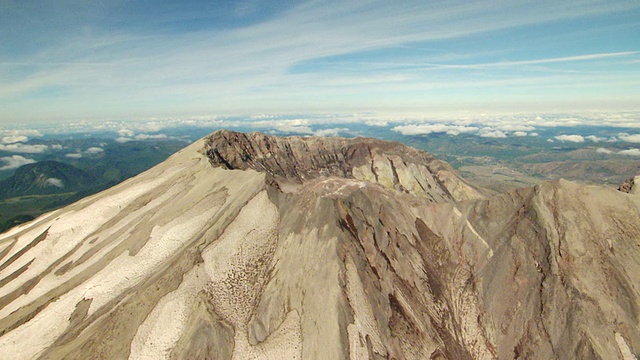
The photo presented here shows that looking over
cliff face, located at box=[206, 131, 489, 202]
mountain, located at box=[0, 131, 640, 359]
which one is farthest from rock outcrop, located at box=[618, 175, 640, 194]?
cliff face, located at box=[206, 131, 489, 202]

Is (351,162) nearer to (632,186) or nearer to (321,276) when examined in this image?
(632,186)

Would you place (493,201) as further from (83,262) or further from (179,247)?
(83,262)

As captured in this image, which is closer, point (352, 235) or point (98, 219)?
point (352, 235)

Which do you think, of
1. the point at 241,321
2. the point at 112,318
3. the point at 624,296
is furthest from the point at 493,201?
the point at 112,318

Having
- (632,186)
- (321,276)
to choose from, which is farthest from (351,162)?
(321,276)

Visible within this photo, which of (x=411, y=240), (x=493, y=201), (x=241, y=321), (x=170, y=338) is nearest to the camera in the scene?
(x=170, y=338)

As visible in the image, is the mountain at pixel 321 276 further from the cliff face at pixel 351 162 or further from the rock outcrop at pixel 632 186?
the cliff face at pixel 351 162

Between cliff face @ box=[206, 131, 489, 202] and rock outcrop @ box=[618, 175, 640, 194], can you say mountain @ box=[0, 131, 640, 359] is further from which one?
cliff face @ box=[206, 131, 489, 202]

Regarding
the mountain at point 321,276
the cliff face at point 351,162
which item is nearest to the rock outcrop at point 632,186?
the mountain at point 321,276
